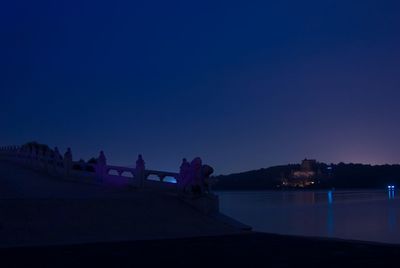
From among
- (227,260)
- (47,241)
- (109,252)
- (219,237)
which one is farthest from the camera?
(219,237)

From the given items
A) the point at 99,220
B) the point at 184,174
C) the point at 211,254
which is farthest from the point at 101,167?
the point at 211,254

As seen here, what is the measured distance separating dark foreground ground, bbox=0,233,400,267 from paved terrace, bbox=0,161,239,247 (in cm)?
136

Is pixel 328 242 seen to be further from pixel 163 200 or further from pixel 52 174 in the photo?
pixel 52 174

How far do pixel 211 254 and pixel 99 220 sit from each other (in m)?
5.62

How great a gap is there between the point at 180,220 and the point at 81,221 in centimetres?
345

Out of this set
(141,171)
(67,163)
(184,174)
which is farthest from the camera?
(67,163)

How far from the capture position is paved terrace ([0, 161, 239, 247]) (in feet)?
50.7

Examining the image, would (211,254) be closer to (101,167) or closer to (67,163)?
(101,167)

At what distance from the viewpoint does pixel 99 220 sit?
17.4 m

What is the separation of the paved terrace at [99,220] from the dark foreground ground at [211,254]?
53.5 inches

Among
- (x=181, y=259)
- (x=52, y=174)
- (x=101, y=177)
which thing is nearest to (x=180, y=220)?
(x=181, y=259)

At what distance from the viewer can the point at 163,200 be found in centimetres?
2123

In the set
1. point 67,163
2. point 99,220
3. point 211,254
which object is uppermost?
point 67,163

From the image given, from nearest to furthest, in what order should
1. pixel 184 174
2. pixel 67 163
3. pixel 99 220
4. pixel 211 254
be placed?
pixel 211 254 < pixel 99 220 < pixel 184 174 < pixel 67 163
